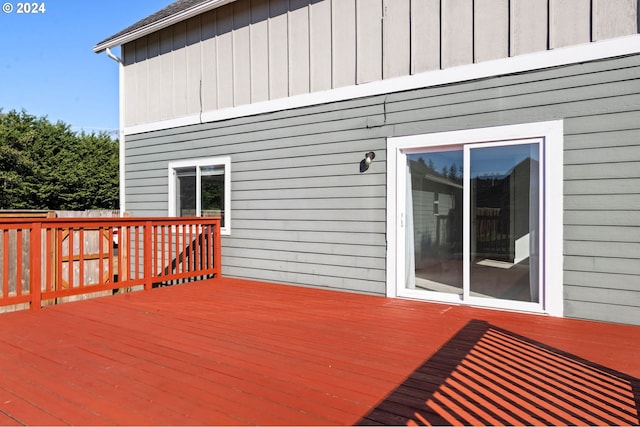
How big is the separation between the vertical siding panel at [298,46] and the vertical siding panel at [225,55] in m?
1.12

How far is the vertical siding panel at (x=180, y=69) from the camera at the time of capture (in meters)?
6.57

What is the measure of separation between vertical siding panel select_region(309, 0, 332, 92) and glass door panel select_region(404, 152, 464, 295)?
4.94 feet

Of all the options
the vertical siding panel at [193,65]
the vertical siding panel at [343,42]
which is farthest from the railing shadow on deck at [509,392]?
the vertical siding panel at [193,65]

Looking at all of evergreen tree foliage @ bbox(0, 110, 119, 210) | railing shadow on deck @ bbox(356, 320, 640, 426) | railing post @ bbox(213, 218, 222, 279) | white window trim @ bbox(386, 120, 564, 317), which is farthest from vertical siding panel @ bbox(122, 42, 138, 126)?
evergreen tree foliage @ bbox(0, 110, 119, 210)

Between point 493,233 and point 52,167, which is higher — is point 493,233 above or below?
below

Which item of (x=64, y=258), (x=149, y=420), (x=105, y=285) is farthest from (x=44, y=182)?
(x=149, y=420)

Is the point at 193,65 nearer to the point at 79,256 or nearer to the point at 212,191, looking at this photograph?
the point at 212,191

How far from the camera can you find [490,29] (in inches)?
156

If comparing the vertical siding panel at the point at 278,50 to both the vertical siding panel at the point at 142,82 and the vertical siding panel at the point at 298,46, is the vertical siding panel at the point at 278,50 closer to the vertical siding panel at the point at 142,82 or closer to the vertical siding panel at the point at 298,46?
the vertical siding panel at the point at 298,46

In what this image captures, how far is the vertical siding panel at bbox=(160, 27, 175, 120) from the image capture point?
6750mm

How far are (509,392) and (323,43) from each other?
4.28 m

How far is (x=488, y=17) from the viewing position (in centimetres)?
→ 397

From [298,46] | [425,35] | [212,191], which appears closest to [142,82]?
[212,191]

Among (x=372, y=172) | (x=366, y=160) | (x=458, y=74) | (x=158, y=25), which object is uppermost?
(x=158, y=25)
